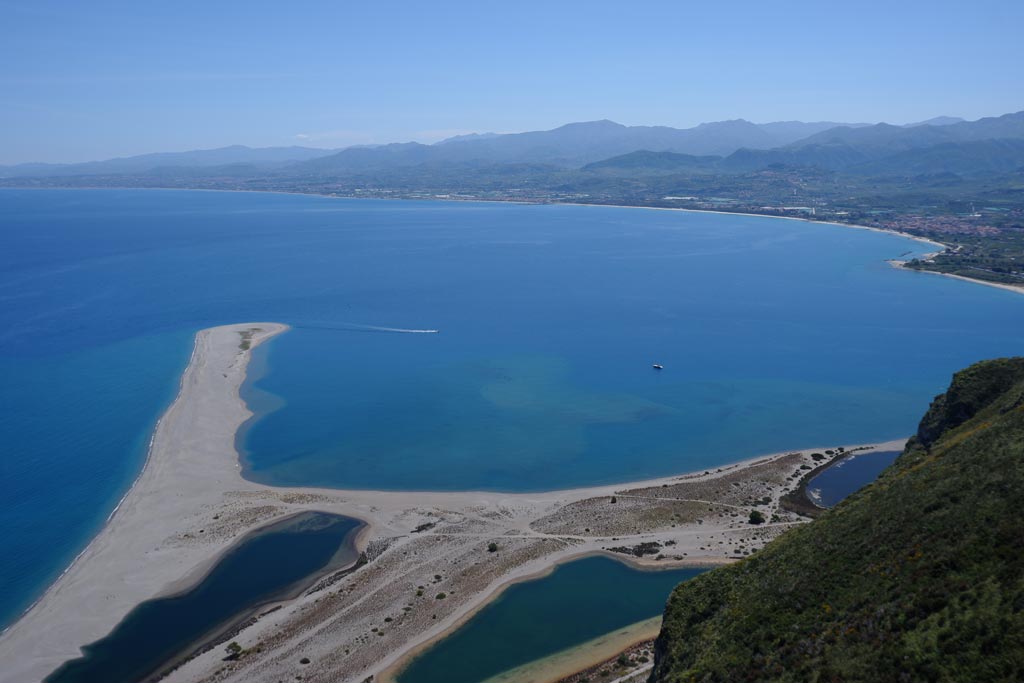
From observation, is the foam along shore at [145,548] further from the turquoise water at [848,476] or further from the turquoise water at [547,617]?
the turquoise water at [848,476]

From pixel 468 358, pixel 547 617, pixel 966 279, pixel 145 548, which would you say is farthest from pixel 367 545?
pixel 966 279

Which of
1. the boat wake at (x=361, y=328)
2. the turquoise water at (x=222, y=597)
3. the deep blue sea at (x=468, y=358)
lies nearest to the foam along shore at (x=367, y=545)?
the turquoise water at (x=222, y=597)

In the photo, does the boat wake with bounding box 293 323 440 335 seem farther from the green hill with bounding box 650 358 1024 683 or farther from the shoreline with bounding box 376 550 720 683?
the green hill with bounding box 650 358 1024 683

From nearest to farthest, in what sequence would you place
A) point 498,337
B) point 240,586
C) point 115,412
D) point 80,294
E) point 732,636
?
point 732,636
point 240,586
point 115,412
point 498,337
point 80,294

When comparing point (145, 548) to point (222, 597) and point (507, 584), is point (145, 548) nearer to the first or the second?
point (222, 597)

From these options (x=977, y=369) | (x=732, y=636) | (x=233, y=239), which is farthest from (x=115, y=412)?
(x=233, y=239)

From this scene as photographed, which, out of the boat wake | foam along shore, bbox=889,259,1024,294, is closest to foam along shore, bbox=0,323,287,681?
the boat wake

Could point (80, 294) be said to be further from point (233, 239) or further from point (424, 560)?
point (424, 560)
